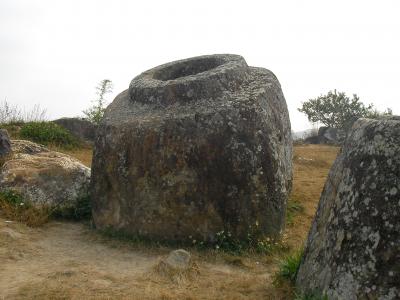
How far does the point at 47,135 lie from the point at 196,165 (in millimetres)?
8858

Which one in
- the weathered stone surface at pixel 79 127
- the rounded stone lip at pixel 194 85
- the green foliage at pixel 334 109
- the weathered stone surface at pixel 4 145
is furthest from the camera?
the green foliage at pixel 334 109

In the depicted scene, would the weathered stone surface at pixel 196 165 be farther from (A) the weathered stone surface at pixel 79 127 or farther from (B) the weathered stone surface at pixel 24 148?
(A) the weathered stone surface at pixel 79 127

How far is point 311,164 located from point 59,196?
385 inches

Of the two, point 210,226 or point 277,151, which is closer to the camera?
point 210,226

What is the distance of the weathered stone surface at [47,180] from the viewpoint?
23.1 feet

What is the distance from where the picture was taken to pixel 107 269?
5035mm

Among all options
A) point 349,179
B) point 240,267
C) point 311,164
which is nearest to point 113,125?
point 240,267

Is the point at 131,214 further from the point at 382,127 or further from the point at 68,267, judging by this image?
the point at 382,127

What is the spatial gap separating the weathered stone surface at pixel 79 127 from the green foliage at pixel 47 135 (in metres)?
1.08

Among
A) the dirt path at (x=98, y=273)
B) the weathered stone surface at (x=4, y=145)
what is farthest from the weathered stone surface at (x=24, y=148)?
the dirt path at (x=98, y=273)

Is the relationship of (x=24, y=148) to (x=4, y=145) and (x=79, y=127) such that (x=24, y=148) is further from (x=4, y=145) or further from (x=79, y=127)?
(x=79, y=127)

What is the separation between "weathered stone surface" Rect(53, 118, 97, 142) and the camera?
1548cm

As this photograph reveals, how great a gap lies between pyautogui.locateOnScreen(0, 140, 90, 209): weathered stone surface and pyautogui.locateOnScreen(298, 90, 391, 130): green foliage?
98.2 ft

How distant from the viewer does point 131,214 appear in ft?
19.6
